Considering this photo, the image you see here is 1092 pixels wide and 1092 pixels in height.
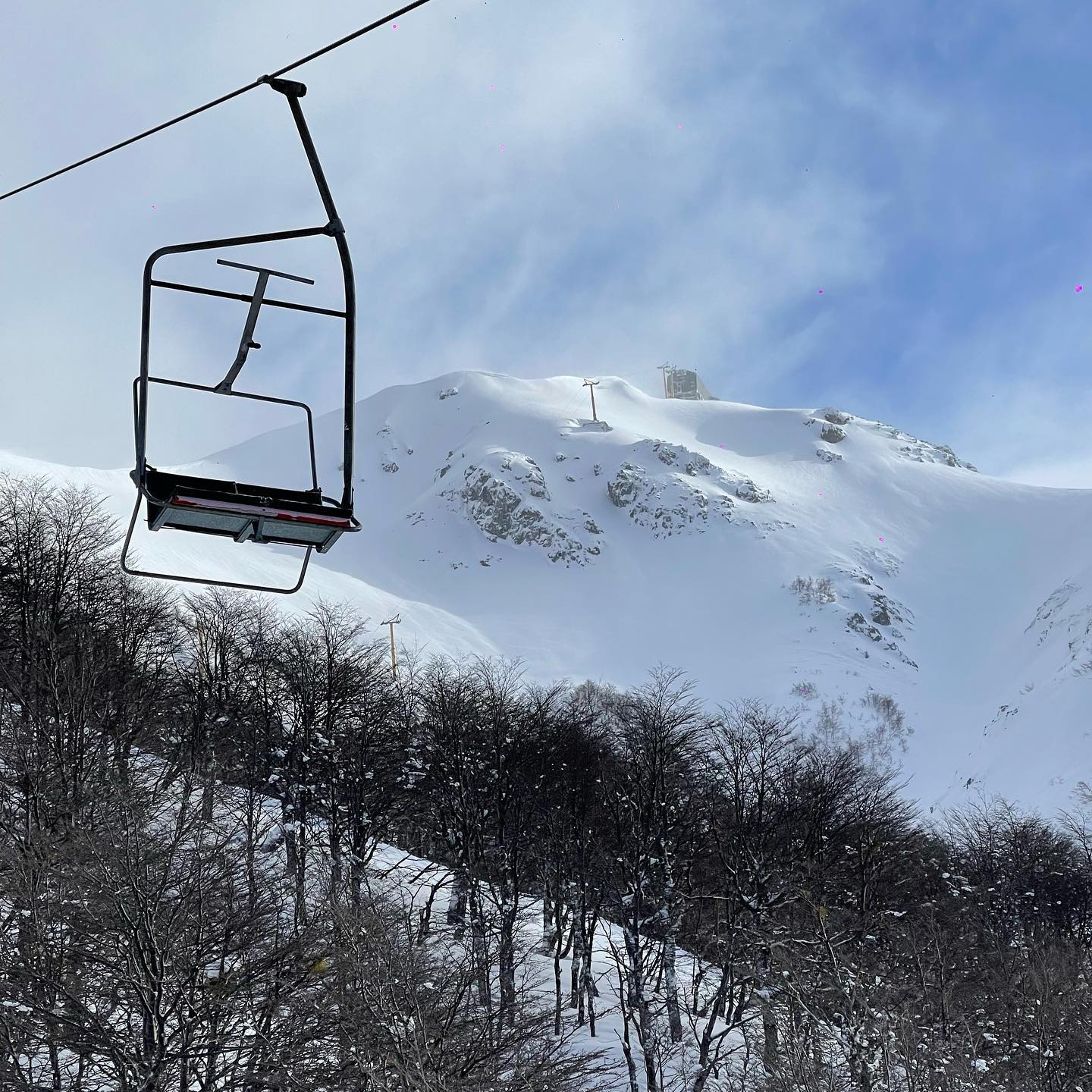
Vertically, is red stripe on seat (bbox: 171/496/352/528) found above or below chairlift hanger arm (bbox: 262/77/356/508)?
below

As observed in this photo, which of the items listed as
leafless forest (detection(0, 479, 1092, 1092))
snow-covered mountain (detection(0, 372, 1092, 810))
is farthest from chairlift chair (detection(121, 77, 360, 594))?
snow-covered mountain (detection(0, 372, 1092, 810))

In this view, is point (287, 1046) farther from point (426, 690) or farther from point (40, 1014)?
point (426, 690)

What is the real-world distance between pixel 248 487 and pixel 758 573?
13469cm

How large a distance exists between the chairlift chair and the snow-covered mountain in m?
67.8

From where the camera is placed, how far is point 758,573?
448 feet

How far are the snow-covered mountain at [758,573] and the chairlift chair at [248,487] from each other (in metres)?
67.8

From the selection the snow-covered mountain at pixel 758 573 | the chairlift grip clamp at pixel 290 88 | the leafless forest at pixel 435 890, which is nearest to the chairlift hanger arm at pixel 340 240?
the chairlift grip clamp at pixel 290 88

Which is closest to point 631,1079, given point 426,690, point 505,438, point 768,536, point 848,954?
point 848,954

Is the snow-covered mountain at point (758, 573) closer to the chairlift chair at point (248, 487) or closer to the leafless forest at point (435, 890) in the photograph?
the leafless forest at point (435, 890)

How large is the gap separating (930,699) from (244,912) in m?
101

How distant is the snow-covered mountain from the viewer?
315ft

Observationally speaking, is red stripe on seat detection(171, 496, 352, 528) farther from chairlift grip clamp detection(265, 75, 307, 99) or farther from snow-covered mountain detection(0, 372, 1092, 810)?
snow-covered mountain detection(0, 372, 1092, 810)

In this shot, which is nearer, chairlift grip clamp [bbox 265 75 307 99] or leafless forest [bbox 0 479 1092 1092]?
chairlift grip clamp [bbox 265 75 307 99]

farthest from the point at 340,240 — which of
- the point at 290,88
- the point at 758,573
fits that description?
the point at 758,573
